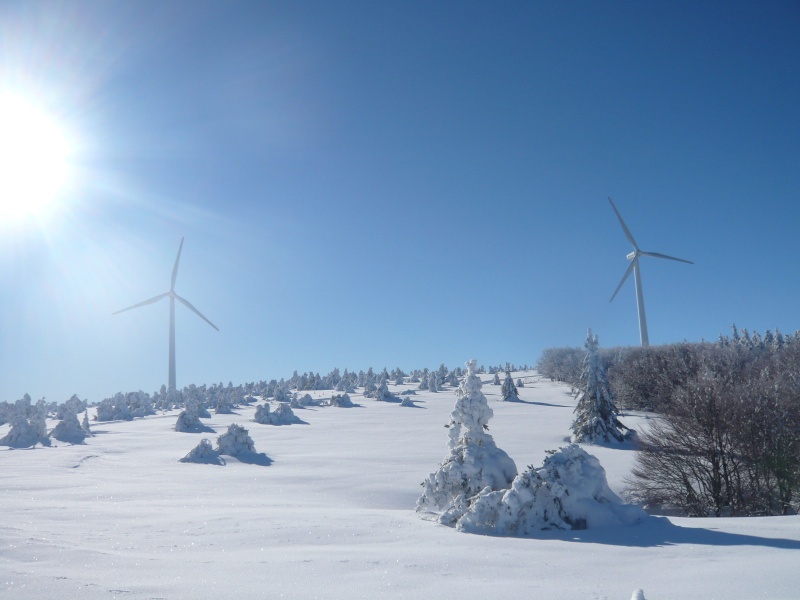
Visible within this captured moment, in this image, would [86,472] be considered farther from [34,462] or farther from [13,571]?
[13,571]

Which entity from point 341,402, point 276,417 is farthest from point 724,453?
point 341,402

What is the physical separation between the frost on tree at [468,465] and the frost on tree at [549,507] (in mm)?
1338

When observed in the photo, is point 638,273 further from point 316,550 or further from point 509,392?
point 316,550

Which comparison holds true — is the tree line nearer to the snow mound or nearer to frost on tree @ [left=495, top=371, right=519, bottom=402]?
the snow mound

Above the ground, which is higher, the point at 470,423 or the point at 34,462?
the point at 470,423

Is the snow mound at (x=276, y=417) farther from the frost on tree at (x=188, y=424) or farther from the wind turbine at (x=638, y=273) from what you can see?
the wind turbine at (x=638, y=273)

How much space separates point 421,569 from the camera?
7.05 meters

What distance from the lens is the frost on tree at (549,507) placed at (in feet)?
34.1

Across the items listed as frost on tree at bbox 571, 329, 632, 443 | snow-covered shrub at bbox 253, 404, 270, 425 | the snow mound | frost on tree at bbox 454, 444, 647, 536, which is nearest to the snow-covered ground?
frost on tree at bbox 454, 444, 647, 536

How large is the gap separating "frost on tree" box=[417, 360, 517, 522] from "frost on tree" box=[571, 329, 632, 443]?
2469cm

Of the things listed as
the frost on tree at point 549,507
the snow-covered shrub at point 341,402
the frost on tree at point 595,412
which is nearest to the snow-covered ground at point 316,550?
the frost on tree at point 549,507

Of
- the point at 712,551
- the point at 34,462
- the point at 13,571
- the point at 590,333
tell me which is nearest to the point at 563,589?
the point at 712,551

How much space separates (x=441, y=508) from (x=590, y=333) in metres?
29.4

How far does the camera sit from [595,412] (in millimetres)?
37844
